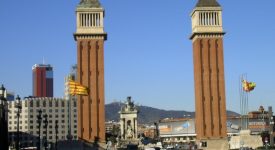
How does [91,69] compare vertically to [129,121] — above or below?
above

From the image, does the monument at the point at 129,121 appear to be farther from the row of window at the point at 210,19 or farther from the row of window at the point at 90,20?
the row of window at the point at 210,19

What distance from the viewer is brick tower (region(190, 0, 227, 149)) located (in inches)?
3839

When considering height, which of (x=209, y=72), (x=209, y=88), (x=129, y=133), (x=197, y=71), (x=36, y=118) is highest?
(x=197, y=71)

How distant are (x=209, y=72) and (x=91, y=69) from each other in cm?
2162

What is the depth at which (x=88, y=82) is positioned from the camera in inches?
3848

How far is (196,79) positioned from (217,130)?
10135mm

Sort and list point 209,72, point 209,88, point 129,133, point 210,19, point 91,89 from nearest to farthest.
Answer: point 91,89 < point 209,88 < point 209,72 < point 210,19 < point 129,133

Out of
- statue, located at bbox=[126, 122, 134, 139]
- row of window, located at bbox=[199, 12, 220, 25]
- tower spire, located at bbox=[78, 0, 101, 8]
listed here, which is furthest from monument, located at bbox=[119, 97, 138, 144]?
row of window, located at bbox=[199, 12, 220, 25]

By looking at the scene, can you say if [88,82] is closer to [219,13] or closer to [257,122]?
[219,13]

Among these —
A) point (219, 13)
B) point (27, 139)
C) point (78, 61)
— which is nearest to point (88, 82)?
point (78, 61)

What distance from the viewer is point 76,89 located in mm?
92125

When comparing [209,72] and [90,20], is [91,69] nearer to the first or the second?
[90,20]

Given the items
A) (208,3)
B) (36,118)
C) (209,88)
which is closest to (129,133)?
(209,88)

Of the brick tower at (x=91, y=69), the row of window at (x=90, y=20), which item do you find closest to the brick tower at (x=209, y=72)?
the brick tower at (x=91, y=69)
